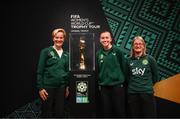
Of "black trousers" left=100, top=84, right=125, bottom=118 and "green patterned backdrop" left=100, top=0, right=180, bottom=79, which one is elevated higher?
"green patterned backdrop" left=100, top=0, right=180, bottom=79

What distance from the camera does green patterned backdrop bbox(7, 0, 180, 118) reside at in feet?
16.2

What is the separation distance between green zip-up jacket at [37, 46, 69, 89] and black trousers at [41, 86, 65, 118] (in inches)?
3.7

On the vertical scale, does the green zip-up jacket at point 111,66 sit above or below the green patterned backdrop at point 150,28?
below

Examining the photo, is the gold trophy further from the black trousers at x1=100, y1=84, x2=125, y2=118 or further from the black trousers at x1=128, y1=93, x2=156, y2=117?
the black trousers at x1=128, y1=93, x2=156, y2=117

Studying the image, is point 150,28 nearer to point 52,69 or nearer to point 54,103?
point 52,69

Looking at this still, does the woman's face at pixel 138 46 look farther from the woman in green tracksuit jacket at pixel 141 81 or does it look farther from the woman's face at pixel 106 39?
the woman's face at pixel 106 39

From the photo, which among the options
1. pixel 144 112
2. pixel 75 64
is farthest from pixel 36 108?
pixel 144 112

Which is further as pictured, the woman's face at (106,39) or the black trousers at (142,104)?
the woman's face at (106,39)

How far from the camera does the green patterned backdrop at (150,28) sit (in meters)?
4.93

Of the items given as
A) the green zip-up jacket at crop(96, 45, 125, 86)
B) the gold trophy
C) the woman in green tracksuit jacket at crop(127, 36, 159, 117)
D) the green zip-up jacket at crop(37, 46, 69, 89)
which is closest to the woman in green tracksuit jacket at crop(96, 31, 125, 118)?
the green zip-up jacket at crop(96, 45, 125, 86)

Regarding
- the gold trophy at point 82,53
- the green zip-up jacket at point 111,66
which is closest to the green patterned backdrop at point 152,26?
the green zip-up jacket at point 111,66

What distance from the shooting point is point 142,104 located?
4.49 metres

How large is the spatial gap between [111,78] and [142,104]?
2.09 feet

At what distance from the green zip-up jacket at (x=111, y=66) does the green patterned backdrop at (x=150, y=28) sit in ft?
1.04
